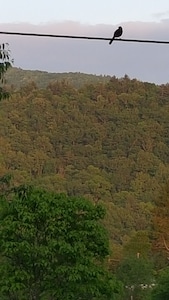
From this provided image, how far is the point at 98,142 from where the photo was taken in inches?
3425

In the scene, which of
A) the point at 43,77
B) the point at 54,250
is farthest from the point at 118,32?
the point at 43,77

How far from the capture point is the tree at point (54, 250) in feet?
62.1

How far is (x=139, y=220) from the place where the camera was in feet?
219

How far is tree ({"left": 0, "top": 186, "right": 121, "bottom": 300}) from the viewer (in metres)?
18.9

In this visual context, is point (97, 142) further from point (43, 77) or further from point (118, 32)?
point (118, 32)

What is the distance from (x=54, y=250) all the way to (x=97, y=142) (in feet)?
223

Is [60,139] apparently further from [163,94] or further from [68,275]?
[68,275]

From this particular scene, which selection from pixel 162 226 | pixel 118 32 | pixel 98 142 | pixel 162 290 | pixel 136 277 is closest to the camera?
pixel 118 32

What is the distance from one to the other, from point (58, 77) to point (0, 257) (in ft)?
395

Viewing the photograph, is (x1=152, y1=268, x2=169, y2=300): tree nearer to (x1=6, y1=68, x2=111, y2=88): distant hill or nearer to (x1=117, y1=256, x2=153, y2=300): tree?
(x1=117, y1=256, x2=153, y2=300): tree

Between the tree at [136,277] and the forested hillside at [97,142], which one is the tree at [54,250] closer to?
the tree at [136,277]

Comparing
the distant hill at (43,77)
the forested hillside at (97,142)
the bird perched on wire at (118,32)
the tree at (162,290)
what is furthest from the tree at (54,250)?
the distant hill at (43,77)

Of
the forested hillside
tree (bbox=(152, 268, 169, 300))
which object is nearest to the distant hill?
the forested hillside

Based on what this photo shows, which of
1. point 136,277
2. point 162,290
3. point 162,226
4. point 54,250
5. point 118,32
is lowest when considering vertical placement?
point 162,226
